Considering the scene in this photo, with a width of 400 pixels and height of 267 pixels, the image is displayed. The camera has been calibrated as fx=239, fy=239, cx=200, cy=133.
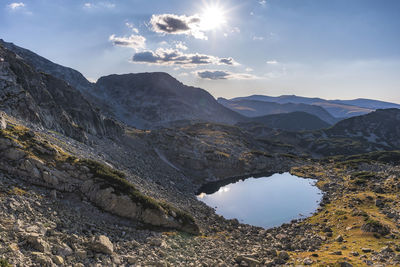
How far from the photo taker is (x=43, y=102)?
6944 centimetres

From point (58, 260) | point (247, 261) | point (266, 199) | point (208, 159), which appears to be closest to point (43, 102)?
point (58, 260)

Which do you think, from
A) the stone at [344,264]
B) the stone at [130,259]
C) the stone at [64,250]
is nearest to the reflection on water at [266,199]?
the stone at [344,264]

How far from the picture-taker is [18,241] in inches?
653

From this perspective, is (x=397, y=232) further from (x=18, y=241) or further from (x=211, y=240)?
(x=18, y=241)

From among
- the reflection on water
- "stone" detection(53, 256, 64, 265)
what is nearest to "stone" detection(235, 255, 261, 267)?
"stone" detection(53, 256, 64, 265)

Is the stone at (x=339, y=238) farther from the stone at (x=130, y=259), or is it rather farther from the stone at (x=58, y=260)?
the stone at (x=58, y=260)

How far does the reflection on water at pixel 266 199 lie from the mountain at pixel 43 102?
46.5 metres

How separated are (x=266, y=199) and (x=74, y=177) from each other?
65.8 meters

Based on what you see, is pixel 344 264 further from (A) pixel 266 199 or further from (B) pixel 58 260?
(A) pixel 266 199

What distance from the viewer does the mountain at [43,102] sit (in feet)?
173

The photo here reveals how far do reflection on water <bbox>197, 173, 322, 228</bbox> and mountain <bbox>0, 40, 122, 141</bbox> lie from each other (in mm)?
46454

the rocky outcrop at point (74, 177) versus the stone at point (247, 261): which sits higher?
the rocky outcrop at point (74, 177)

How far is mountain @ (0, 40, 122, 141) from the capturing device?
5281cm

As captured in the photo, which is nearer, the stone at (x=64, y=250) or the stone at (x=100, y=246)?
the stone at (x=64, y=250)
